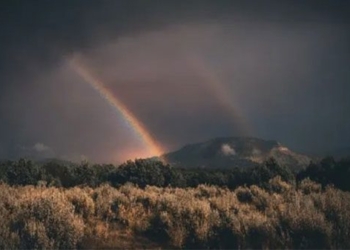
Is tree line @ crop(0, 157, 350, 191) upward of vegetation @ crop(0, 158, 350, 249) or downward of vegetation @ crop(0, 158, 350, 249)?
upward

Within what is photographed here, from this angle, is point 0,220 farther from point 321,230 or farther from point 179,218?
point 321,230

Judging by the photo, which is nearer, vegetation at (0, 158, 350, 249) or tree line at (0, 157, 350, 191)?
vegetation at (0, 158, 350, 249)

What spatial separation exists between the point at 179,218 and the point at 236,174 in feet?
73.8

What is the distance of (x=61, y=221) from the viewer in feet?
52.2

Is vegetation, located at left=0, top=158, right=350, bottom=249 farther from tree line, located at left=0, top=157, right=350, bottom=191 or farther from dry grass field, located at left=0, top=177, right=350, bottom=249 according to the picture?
tree line, located at left=0, top=157, right=350, bottom=191

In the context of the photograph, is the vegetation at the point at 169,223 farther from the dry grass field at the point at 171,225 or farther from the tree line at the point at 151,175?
the tree line at the point at 151,175

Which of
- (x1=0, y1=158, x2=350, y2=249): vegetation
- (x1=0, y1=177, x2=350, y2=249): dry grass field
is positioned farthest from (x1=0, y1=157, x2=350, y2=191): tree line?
(x1=0, y1=177, x2=350, y2=249): dry grass field

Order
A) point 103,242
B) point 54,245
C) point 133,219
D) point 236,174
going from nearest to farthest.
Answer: point 54,245
point 103,242
point 133,219
point 236,174

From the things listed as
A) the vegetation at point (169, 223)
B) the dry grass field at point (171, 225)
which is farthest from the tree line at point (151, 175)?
the dry grass field at point (171, 225)

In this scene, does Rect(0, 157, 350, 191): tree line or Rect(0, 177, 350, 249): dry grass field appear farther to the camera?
Rect(0, 157, 350, 191): tree line

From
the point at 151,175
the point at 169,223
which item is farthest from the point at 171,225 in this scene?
the point at 151,175

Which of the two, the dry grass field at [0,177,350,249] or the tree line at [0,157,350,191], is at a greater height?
the tree line at [0,157,350,191]

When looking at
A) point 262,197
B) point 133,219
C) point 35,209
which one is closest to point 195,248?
point 133,219

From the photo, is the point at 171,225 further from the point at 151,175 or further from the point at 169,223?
the point at 151,175
